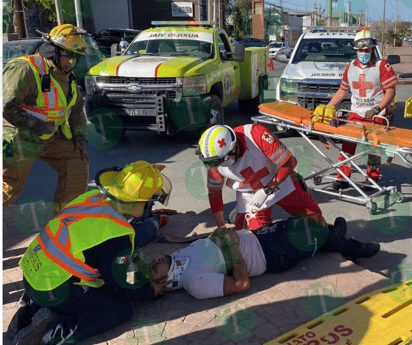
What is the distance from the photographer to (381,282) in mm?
3682

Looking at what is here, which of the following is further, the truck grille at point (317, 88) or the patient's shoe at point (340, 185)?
the truck grille at point (317, 88)

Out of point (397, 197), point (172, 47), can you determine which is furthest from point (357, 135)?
point (172, 47)

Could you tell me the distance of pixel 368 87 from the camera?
235 inches

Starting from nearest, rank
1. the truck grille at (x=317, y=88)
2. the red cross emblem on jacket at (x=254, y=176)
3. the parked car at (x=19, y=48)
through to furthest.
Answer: the red cross emblem on jacket at (x=254, y=176) → the truck grille at (x=317, y=88) → the parked car at (x=19, y=48)

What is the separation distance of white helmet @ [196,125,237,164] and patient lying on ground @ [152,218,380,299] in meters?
0.58

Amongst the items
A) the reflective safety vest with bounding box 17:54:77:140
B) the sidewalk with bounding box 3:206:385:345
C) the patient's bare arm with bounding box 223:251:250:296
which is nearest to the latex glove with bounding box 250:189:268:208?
the sidewalk with bounding box 3:206:385:345

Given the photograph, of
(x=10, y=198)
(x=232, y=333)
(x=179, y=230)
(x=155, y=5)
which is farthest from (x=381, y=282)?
(x=155, y=5)

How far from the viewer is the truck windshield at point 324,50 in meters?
9.06

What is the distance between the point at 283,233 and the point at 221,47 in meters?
6.38

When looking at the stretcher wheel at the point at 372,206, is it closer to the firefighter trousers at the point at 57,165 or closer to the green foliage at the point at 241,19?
the firefighter trousers at the point at 57,165

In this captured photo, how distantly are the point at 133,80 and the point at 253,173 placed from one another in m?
4.47

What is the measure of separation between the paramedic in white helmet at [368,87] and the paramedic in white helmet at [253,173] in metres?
1.80

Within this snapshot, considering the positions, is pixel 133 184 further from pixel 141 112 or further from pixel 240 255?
pixel 141 112

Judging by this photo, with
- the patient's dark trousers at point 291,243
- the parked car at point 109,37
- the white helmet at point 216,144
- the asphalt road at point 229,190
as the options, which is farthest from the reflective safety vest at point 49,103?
the parked car at point 109,37
